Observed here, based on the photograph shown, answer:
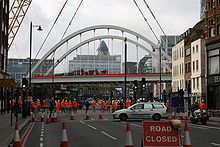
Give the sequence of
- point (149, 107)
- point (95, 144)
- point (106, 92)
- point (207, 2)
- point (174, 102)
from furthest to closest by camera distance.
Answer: point (106, 92) < point (174, 102) < point (207, 2) < point (149, 107) < point (95, 144)

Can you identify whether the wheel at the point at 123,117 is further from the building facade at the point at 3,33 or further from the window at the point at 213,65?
the building facade at the point at 3,33

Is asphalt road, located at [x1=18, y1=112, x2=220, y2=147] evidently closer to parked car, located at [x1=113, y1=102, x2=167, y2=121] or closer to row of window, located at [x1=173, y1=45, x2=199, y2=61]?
parked car, located at [x1=113, y1=102, x2=167, y2=121]

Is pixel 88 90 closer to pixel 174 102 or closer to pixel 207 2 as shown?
pixel 174 102

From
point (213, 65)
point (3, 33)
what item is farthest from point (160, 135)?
point (3, 33)

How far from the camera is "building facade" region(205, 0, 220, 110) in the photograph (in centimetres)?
4272

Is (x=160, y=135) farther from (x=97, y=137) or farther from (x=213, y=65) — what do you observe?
(x=213, y=65)

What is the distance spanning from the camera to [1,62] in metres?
51.0

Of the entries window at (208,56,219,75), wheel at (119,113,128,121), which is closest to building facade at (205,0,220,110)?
window at (208,56,219,75)

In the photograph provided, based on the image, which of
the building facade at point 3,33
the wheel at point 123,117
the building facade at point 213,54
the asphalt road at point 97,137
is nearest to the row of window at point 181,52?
the building facade at point 213,54

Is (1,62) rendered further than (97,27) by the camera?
No

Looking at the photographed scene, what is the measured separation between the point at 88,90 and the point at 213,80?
114 metres

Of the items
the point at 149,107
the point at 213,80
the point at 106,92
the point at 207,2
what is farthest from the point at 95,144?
the point at 106,92

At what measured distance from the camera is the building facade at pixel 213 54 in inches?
1682

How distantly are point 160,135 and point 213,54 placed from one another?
120 feet
